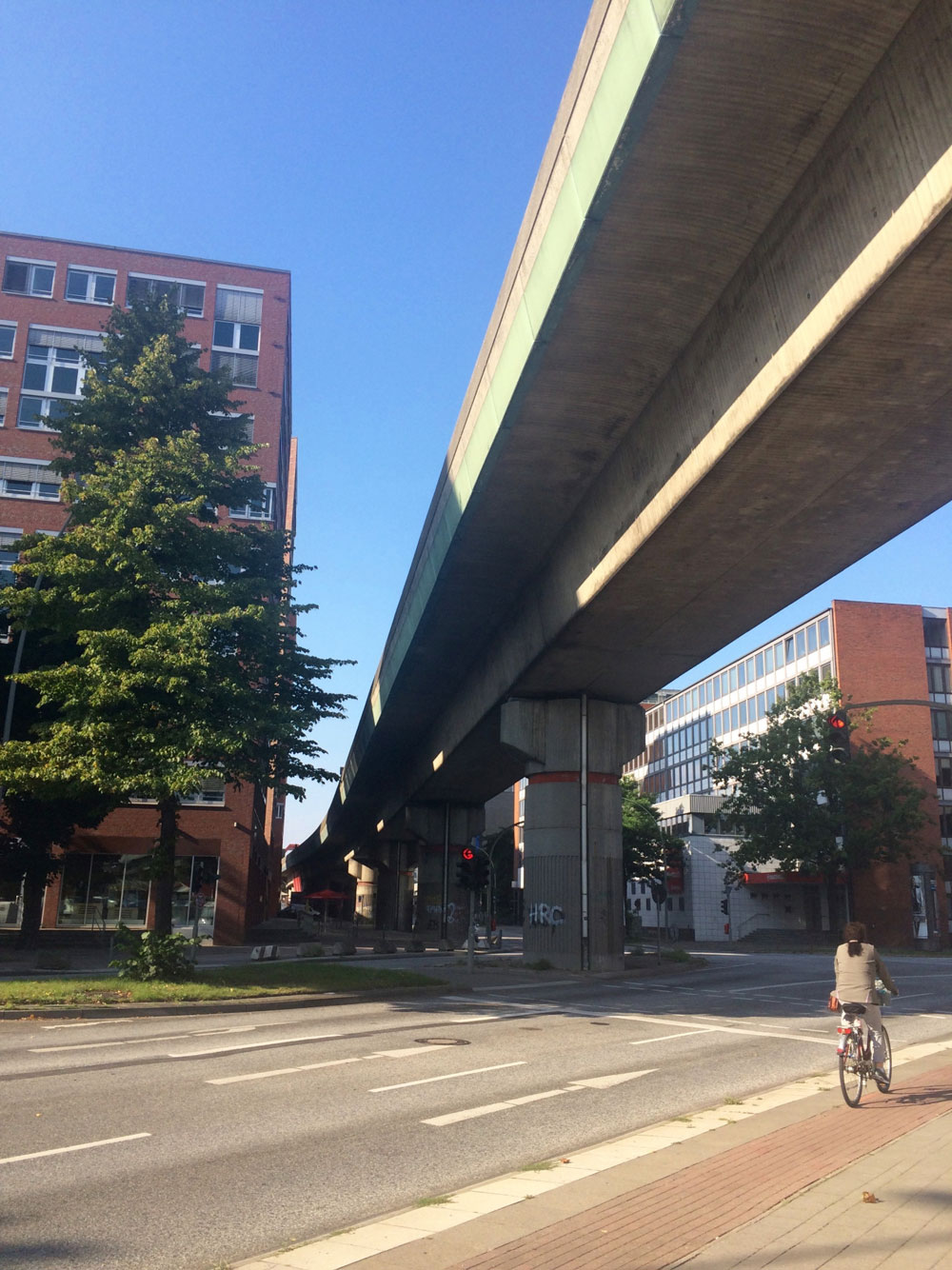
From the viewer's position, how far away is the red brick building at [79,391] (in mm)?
40312

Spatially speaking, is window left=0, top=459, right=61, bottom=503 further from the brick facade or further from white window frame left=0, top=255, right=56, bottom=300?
the brick facade

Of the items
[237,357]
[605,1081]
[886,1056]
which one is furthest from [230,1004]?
[237,357]

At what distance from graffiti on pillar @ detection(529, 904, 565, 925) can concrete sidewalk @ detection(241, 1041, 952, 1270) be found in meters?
19.0

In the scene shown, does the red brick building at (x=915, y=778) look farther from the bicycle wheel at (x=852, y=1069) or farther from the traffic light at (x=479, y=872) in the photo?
the bicycle wheel at (x=852, y=1069)

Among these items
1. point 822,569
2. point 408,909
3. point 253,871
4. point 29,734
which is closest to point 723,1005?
point 822,569

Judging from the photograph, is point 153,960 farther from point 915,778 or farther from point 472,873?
point 915,778

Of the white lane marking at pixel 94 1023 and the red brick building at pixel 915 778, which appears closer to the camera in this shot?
the white lane marking at pixel 94 1023

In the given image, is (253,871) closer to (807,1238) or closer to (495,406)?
(495,406)

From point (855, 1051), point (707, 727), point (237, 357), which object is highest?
point (237, 357)

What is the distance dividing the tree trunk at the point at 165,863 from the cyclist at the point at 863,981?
45.7 ft

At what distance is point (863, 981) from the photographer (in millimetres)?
9578

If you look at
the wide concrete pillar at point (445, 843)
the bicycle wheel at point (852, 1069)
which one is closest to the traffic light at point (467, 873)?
the bicycle wheel at point (852, 1069)

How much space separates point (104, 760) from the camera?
734 inches

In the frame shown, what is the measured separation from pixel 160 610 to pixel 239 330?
34275mm
